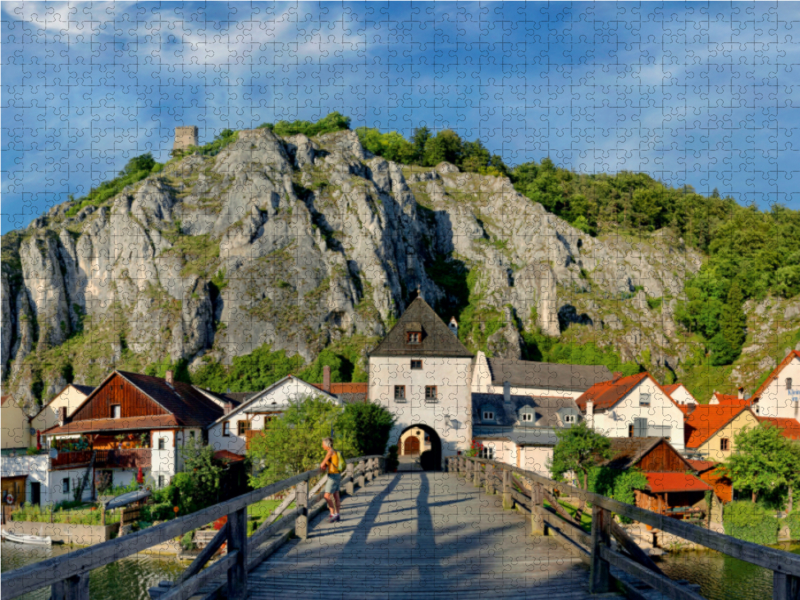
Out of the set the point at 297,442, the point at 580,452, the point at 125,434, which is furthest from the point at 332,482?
the point at 125,434

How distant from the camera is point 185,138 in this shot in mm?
132125

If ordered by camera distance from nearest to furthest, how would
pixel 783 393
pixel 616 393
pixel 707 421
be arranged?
pixel 707 421 < pixel 783 393 < pixel 616 393

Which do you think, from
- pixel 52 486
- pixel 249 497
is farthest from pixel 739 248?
pixel 249 497

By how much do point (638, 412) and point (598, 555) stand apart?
4747 cm

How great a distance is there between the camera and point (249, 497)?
7.07m

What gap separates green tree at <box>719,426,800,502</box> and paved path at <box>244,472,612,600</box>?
33.4 meters

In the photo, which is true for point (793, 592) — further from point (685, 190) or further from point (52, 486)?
point (685, 190)

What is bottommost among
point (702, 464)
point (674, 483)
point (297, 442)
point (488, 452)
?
point (674, 483)

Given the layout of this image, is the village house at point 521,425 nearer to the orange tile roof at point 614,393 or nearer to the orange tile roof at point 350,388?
the orange tile roof at point 614,393

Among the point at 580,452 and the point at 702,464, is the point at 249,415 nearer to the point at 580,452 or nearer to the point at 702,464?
the point at 580,452

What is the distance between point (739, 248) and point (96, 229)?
3429 inches

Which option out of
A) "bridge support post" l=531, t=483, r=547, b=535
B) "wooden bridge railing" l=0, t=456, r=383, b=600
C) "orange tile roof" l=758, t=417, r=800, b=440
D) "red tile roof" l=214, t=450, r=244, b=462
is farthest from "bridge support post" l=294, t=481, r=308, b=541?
"orange tile roof" l=758, t=417, r=800, b=440

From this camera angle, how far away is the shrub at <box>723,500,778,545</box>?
3909 cm

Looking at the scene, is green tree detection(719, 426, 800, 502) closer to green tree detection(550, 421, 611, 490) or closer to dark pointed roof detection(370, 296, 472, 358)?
green tree detection(550, 421, 611, 490)
